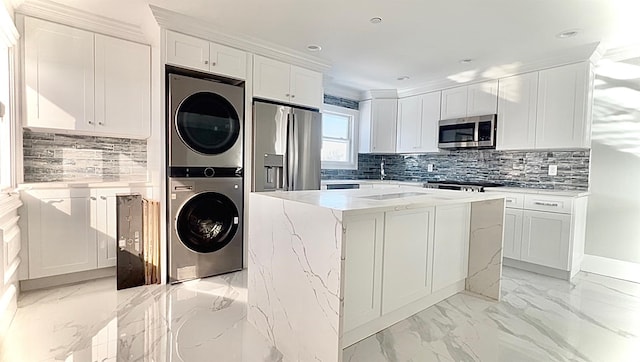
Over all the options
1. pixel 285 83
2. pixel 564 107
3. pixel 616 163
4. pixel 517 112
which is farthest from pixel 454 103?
pixel 285 83

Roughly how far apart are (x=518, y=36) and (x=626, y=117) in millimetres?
1646

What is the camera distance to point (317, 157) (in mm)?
3889

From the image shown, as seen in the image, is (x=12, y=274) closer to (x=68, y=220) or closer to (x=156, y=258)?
(x=68, y=220)

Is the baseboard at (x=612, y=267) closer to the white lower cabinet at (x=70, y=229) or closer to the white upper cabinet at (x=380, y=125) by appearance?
the white upper cabinet at (x=380, y=125)

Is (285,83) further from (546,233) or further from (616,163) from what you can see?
(616,163)

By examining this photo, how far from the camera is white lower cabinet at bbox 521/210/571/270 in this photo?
3.37m

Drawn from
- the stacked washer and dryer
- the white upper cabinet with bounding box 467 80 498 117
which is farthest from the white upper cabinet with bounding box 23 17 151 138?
the white upper cabinet with bounding box 467 80 498 117

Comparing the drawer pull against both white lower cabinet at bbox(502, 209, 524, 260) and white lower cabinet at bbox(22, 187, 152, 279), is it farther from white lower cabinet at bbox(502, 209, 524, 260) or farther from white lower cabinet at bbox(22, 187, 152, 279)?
white lower cabinet at bbox(22, 187, 152, 279)

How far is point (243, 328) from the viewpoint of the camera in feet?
7.17

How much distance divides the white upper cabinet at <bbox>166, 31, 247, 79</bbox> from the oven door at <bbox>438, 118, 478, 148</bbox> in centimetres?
299

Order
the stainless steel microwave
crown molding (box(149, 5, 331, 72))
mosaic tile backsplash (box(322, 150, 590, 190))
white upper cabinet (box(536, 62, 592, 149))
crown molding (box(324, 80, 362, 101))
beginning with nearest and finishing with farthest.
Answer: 1. crown molding (box(149, 5, 331, 72))
2. white upper cabinet (box(536, 62, 592, 149))
3. mosaic tile backsplash (box(322, 150, 590, 190))
4. the stainless steel microwave
5. crown molding (box(324, 80, 362, 101))

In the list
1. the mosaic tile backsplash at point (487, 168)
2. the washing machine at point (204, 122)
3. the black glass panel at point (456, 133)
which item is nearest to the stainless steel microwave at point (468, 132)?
the black glass panel at point (456, 133)

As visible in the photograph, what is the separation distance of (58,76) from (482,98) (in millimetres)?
4804

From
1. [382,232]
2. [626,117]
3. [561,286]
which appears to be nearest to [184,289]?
[382,232]
